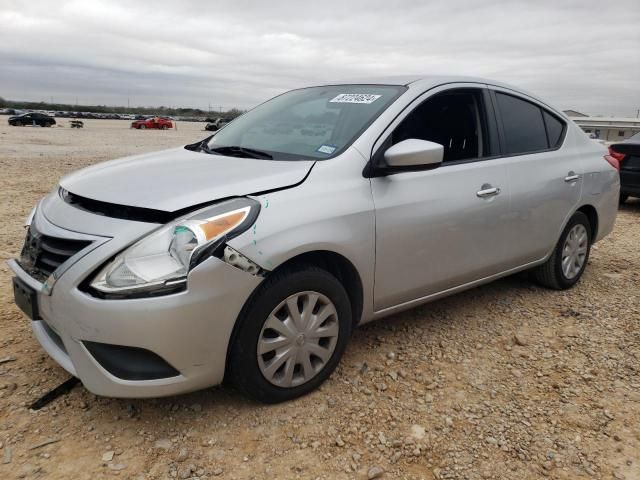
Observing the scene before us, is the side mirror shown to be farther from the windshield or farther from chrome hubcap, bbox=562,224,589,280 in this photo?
chrome hubcap, bbox=562,224,589,280

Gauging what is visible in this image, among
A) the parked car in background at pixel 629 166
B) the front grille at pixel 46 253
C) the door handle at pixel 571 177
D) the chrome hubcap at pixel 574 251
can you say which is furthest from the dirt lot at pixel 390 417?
the parked car in background at pixel 629 166

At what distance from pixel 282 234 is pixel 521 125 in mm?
2303

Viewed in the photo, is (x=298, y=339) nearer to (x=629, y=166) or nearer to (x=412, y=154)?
(x=412, y=154)

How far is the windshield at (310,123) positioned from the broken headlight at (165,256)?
2.67ft

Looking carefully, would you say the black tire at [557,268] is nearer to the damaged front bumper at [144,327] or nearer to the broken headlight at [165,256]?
the damaged front bumper at [144,327]

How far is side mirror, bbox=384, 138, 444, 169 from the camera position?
104 inches

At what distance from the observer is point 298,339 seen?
2484mm

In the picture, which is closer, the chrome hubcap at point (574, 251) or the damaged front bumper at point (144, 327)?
the damaged front bumper at point (144, 327)

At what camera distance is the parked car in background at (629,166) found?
7.90m

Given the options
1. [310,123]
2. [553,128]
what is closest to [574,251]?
[553,128]

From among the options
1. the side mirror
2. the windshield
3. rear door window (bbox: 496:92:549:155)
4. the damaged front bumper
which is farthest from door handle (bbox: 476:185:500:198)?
the damaged front bumper

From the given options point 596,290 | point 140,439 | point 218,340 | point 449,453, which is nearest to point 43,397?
point 140,439

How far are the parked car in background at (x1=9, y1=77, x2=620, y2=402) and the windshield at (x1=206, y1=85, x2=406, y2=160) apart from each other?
15mm

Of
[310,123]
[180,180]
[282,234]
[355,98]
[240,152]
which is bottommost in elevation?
[282,234]
